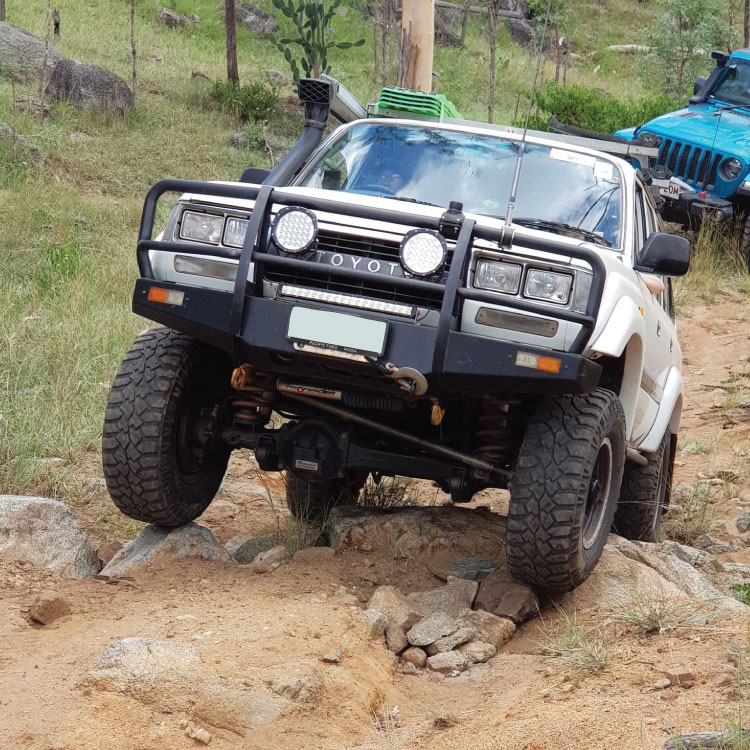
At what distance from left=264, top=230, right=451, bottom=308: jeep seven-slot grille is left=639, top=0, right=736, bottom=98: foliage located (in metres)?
22.3

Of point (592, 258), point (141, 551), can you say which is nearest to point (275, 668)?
point (141, 551)

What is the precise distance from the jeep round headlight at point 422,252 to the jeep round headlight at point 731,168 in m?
9.69

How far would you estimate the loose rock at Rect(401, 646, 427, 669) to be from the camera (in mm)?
4000

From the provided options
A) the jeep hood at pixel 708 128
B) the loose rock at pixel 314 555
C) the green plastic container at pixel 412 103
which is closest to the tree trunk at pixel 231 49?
the jeep hood at pixel 708 128

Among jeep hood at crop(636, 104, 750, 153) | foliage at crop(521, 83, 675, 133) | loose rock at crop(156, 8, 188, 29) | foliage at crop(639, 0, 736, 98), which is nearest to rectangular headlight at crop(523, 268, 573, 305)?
jeep hood at crop(636, 104, 750, 153)

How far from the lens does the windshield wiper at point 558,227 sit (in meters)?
4.88

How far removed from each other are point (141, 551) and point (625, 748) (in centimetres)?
248

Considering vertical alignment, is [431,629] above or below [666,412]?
below

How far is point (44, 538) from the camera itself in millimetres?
4688

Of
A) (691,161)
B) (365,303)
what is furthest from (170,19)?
(365,303)

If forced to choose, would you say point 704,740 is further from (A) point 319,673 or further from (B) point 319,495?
(B) point 319,495

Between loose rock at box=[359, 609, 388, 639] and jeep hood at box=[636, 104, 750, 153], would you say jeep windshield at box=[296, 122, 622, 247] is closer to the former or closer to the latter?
loose rock at box=[359, 609, 388, 639]

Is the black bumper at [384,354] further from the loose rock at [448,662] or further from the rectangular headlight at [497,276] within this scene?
the loose rock at [448,662]

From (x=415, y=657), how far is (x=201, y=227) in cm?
176
